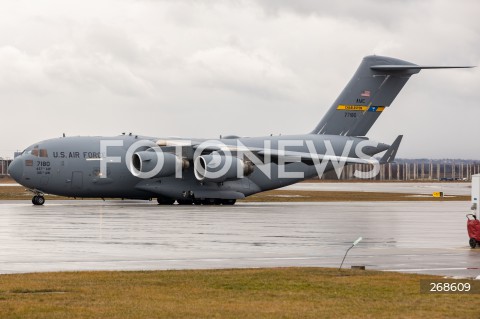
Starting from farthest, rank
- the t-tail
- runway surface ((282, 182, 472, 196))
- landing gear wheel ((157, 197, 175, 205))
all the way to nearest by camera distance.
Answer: runway surface ((282, 182, 472, 196)) < the t-tail < landing gear wheel ((157, 197, 175, 205))

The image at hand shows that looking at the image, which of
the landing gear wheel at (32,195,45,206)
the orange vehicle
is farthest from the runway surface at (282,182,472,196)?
the orange vehicle

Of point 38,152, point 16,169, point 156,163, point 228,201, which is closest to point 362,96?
point 228,201

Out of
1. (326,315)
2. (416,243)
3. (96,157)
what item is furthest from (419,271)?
(96,157)

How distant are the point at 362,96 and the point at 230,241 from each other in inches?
1296

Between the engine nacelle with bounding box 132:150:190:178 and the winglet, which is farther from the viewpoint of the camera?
the engine nacelle with bounding box 132:150:190:178

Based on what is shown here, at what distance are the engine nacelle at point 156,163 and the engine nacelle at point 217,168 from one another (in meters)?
0.94

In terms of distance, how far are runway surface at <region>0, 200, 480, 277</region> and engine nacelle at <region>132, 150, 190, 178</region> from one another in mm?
8462

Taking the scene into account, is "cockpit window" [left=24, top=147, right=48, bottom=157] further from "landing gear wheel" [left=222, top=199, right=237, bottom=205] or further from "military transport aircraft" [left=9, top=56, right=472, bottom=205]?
"landing gear wheel" [left=222, top=199, right=237, bottom=205]

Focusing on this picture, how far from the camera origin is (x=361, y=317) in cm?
1355

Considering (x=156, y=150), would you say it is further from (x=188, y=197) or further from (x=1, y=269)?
(x=1, y=269)

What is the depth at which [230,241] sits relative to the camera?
28078 mm

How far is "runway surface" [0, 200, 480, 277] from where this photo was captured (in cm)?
2131

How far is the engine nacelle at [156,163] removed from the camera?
54031mm

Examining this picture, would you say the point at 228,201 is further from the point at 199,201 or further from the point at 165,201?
the point at 165,201
